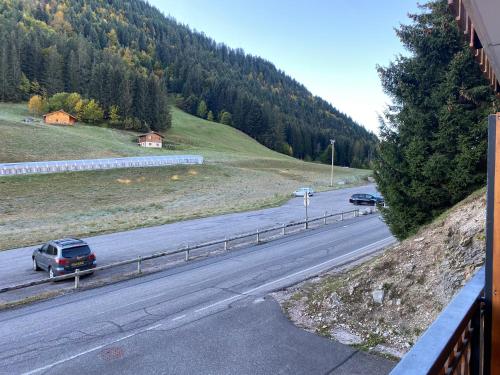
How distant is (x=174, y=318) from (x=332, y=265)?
8.69 meters

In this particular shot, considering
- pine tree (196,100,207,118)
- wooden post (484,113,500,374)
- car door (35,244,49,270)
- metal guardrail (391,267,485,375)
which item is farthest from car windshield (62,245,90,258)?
pine tree (196,100,207,118)

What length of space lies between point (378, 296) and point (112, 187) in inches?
1753

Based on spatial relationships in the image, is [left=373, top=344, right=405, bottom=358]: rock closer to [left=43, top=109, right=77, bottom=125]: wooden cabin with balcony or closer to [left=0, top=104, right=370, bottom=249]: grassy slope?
[left=0, top=104, right=370, bottom=249]: grassy slope

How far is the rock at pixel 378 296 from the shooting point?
35.2 ft

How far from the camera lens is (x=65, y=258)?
17.3 m

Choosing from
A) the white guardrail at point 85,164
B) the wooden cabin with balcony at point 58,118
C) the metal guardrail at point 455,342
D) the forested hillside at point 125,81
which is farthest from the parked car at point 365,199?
the forested hillside at point 125,81

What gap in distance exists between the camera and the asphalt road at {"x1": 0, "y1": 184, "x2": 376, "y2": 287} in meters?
20.0

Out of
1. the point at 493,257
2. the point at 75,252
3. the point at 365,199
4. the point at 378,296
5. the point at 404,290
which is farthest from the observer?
the point at 365,199

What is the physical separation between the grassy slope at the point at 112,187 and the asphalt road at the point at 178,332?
13.8 meters

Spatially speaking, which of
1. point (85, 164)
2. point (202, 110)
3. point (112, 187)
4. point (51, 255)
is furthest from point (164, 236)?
point (202, 110)

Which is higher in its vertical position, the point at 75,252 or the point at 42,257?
the point at 75,252

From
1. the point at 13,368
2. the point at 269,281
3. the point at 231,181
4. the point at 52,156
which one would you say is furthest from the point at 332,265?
the point at 52,156

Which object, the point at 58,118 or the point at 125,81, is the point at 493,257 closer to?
the point at 58,118

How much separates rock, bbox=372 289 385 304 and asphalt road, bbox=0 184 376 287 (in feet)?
47.7
